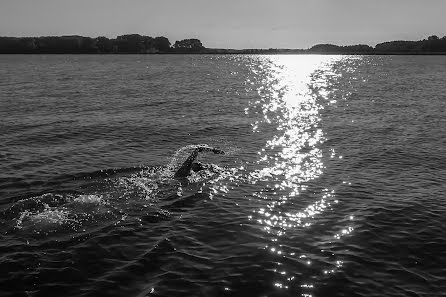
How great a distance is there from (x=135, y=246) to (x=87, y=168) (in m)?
13.0

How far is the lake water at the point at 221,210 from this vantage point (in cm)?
1655

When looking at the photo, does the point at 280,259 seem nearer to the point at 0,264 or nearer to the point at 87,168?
the point at 0,264

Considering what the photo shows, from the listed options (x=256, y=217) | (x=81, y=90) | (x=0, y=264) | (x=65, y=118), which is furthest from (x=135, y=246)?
(x=81, y=90)

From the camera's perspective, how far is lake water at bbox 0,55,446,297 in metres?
16.5

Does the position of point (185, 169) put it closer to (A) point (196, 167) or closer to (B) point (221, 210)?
(A) point (196, 167)

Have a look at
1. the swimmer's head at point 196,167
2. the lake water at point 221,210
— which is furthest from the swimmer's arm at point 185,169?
the swimmer's head at point 196,167

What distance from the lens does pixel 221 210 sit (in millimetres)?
23438

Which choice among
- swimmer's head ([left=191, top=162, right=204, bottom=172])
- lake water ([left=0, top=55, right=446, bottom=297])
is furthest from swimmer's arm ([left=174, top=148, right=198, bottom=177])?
swimmer's head ([left=191, top=162, right=204, bottom=172])

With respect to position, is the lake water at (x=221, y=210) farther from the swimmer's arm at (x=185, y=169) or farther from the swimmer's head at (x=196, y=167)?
the swimmer's head at (x=196, y=167)

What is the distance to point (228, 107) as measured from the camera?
64.4 m

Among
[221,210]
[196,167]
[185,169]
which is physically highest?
[185,169]

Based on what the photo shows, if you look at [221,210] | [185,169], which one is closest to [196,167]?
[185,169]

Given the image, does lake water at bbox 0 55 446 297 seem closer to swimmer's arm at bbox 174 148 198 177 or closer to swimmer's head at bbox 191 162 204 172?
swimmer's arm at bbox 174 148 198 177

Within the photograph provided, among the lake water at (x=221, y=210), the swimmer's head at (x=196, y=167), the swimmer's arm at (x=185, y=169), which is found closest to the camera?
the lake water at (x=221, y=210)
